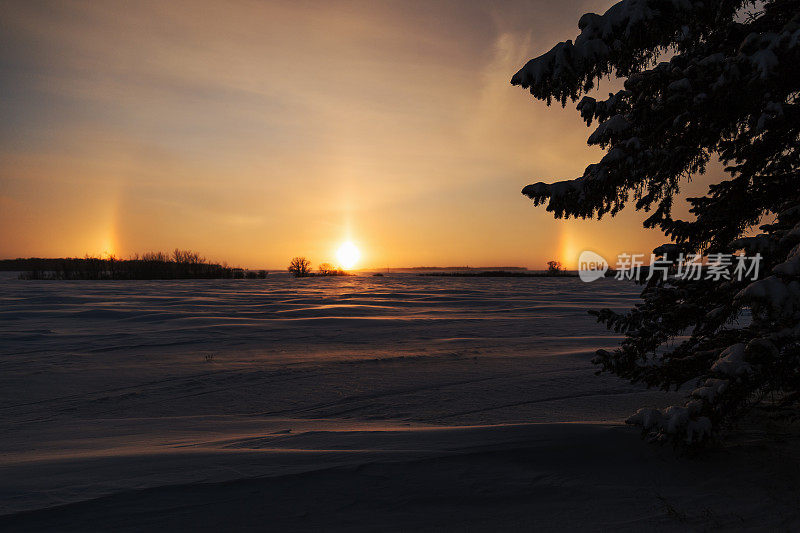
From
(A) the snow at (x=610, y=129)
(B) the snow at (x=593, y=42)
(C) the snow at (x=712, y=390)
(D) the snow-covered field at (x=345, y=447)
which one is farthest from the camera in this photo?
(A) the snow at (x=610, y=129)

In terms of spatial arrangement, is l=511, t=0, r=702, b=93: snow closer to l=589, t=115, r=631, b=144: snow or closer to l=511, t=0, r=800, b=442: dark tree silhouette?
l=511, t=0, r=800, b=442: dark tree silhouette

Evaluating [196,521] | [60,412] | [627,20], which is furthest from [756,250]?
[60,412]

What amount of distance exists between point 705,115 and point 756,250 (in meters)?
0.97

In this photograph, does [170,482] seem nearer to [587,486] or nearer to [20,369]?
[587,486]

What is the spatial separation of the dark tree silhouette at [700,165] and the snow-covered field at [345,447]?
48 centimetres

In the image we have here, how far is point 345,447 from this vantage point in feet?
9.45

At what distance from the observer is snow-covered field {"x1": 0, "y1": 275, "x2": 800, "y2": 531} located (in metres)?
2.04

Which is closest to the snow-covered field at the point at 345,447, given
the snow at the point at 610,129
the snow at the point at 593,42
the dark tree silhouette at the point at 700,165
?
the dark tree silhouette at the point at 700,165

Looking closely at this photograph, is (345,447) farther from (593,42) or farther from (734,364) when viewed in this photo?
(593,42)

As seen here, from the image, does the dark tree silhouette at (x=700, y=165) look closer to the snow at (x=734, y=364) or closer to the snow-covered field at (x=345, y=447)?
the snow at (x=734, y=364)

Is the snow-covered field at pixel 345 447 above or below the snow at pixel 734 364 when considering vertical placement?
below

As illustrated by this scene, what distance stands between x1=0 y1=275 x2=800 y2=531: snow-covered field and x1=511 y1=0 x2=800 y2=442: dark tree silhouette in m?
0.48

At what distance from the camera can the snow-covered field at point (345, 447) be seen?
6.71 ft

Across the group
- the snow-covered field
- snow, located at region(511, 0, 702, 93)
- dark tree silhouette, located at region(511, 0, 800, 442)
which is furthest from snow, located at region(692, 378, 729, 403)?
snow, located at region(511, 0, 702, 93)
